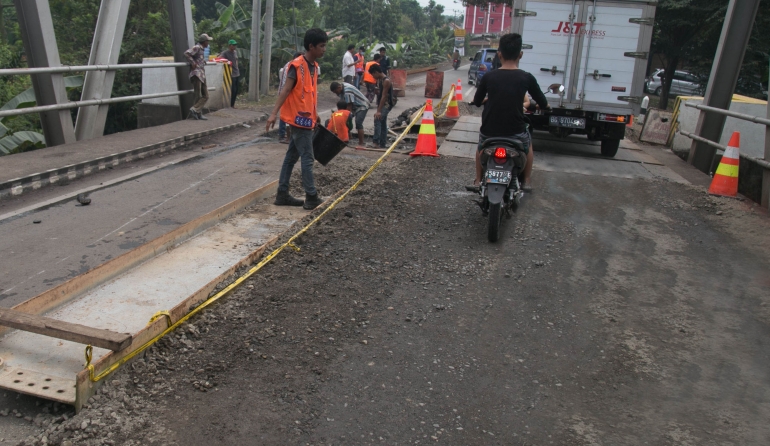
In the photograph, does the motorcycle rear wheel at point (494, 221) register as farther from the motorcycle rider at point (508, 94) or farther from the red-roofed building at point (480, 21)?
the red-roofed building at point (480, 21)

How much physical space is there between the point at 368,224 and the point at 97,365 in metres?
3.55

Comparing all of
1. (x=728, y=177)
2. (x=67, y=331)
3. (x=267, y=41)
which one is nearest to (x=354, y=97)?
(x=728, y=177)

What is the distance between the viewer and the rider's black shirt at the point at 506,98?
6.29 metres

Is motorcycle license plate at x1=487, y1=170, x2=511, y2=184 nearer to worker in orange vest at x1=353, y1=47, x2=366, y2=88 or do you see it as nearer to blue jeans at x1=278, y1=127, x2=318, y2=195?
blue jeans at x1=278, y1=127, x2=318, y2=195

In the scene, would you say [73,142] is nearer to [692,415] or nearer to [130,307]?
[130,307]

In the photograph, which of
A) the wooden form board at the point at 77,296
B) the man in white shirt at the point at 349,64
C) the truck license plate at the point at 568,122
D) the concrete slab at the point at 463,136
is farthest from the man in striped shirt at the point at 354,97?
the man in white shirt at the point at 349,64

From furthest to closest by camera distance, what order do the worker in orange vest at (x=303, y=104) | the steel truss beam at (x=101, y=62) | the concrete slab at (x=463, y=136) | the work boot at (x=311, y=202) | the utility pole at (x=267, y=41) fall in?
1. the utility pole at (x=267, y=41)
2. the concrete slab at (x=463, y=136)
3. the steel truss beam at (x=101, y=62)
4. the work boot at (x=311, y=202)
5. the worker in orange vest at (x=303, y=104)

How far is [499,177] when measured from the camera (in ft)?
19.7

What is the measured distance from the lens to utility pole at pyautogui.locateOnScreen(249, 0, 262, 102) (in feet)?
59.2

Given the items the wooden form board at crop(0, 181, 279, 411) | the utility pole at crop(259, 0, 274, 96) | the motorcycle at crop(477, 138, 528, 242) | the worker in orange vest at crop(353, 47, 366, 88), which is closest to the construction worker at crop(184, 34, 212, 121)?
the utility pole at crop(259, 0, 274, 96)

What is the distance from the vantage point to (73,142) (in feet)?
32.7

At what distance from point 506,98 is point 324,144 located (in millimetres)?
2276

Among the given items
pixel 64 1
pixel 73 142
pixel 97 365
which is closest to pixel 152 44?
pixel 64 1

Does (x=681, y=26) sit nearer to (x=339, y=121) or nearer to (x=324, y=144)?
(x=339, y=121)
